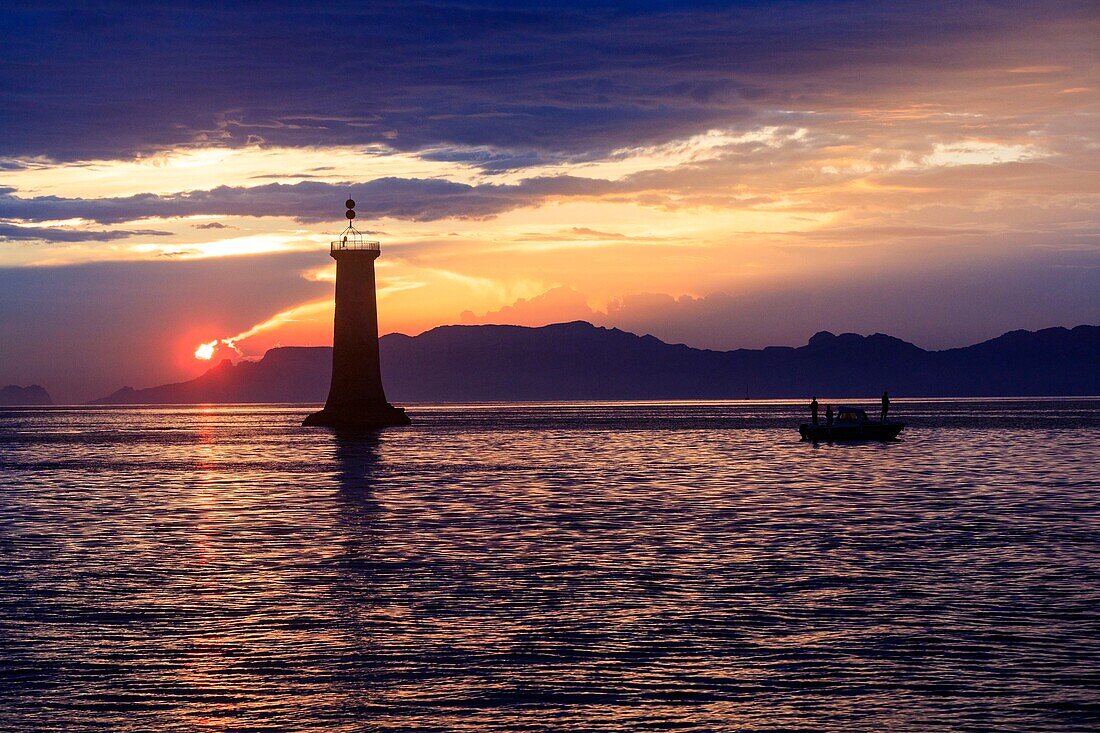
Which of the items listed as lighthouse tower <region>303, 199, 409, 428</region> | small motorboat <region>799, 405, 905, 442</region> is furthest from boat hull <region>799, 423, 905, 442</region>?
lighthouse tower <region>303, 199, 409, 428</region>

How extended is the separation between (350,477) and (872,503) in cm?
2657

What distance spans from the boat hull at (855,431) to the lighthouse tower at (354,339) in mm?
34845

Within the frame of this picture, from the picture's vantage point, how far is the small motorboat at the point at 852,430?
3585 inches

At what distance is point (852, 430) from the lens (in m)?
91.3

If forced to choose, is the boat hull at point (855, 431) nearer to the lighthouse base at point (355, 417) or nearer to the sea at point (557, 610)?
the lighthouse base at point (355, 417)

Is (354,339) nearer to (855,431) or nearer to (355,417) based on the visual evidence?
(355,417)

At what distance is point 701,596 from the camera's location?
22.4 m

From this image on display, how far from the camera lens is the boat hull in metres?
91.1

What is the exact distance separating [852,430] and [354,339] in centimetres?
3958

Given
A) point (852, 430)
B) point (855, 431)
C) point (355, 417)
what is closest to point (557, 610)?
point (852, 430)

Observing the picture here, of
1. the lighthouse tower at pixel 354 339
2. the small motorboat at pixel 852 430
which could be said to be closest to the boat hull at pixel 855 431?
the small motorboat at pixel 852 430

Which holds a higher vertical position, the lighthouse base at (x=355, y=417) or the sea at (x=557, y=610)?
the lighthouse base at (x=355, y=417)

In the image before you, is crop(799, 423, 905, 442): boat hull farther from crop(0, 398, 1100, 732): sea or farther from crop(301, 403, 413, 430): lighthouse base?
crop(0, 398, 1100, 732): sea

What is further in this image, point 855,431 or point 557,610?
point 855,431
